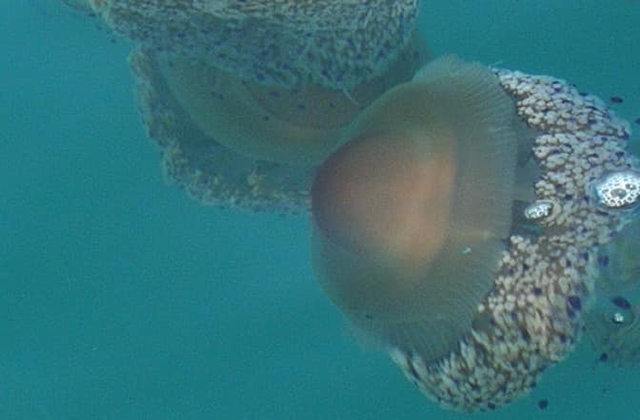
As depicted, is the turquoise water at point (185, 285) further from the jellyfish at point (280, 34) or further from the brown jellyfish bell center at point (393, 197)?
the brown jellyfish bell center at point (393, 197)

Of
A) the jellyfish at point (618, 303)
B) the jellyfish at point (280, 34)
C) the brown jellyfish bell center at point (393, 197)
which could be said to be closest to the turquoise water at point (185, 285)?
the jellyfish at point (618, 303)

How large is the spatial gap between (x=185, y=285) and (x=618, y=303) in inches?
88.0

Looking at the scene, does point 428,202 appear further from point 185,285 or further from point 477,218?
point 185,285

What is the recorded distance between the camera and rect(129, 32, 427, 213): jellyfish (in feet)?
14.5

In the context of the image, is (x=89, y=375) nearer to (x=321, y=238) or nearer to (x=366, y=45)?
(x=321, y=238)

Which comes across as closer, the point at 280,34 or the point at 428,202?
the point at 428,202

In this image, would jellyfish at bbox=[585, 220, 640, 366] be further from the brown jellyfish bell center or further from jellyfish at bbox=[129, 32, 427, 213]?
jellyfish at bbox=[129, 32, 427, 213]

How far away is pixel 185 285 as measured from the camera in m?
4.91

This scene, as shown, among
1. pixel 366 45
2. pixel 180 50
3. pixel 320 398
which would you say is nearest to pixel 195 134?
pixel 180 50

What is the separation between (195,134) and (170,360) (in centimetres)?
121

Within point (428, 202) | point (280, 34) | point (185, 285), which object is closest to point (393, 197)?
point (428, 202)

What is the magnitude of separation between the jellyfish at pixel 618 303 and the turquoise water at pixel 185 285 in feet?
1.33

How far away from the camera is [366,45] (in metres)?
4.17

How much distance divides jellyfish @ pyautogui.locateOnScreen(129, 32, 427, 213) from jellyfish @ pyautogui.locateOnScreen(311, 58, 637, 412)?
0.60 meters
